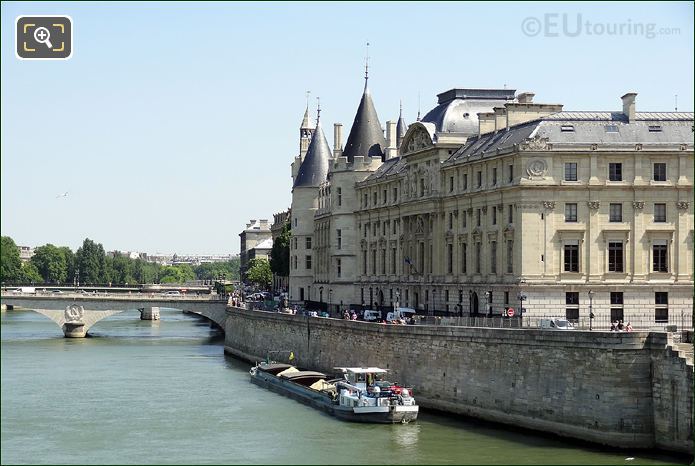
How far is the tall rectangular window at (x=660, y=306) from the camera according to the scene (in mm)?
68625

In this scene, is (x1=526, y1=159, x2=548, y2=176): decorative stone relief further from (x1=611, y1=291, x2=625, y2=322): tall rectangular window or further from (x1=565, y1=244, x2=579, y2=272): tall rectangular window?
(x1=611, y1=291, x2=625, y2=322): tall rectangular window

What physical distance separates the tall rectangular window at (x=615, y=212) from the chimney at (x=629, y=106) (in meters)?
5.24

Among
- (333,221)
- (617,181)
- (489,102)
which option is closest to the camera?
(617,181)

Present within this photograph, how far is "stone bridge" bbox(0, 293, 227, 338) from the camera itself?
121 metres

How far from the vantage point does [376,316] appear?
84.4 meters

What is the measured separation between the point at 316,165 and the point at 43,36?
88.1 m

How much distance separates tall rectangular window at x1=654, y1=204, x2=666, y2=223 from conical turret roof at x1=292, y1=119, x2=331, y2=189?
50121 mm

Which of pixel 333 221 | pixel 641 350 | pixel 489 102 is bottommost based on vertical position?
pixel 641 350

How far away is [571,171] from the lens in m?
68.9

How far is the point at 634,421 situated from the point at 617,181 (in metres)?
19.7

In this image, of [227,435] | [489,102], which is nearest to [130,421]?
[227,435]

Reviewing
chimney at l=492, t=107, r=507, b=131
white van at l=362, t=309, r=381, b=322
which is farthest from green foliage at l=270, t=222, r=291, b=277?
chimney at l=492, t=107, r=507, b=131

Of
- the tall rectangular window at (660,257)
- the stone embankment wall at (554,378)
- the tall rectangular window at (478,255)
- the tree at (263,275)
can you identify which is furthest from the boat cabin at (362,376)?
the tree at (263,275)

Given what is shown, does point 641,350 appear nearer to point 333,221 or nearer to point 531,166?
point 531,166
